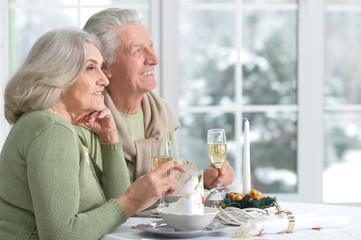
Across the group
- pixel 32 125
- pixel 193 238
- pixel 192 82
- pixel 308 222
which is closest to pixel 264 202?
pixel 308 222

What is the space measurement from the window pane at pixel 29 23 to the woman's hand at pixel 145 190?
2.31m

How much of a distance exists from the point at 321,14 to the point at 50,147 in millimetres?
2784

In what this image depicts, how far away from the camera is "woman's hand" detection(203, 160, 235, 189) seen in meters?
2.55

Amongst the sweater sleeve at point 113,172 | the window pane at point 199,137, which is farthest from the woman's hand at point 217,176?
the window pane at point 199,137

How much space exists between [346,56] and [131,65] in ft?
8.16

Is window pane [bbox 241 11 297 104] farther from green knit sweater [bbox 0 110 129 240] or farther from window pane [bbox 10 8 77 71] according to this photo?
green knit sweater [bbox 0 110 129 240]

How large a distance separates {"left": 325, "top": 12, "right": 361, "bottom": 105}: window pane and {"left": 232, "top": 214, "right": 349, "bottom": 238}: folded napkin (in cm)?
298

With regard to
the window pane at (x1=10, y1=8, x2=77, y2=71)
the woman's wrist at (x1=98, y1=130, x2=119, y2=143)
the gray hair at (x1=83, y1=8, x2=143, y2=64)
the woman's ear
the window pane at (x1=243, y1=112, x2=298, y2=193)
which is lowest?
the window pane at (x1=243, y1=112, x2=298, y2=193)

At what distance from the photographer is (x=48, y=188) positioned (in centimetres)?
172

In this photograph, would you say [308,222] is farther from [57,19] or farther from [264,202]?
[57,19]

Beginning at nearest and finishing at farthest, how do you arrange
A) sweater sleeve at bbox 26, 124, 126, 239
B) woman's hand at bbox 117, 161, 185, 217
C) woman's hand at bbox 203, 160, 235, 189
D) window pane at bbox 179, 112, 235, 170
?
1. sweater sleeve at bbox 26, 124, 126, 239
2. woman's hand at bbox 117, 161, 185, 217
3. woman's hand at bbox 203, 160, 235, 189
4. window pane at bbox 179, 112, 235, 170

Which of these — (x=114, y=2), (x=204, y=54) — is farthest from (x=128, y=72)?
(x=204, y=54)

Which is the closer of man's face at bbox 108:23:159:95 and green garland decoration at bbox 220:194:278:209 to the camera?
green garland decoration at bbox 220:194:278:209

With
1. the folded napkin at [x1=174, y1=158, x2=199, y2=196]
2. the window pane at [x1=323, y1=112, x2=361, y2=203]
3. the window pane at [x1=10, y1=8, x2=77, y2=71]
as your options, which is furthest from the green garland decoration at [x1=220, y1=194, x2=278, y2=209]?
the window pane at [x1=323, y1=112, x2=361, y2=203]
